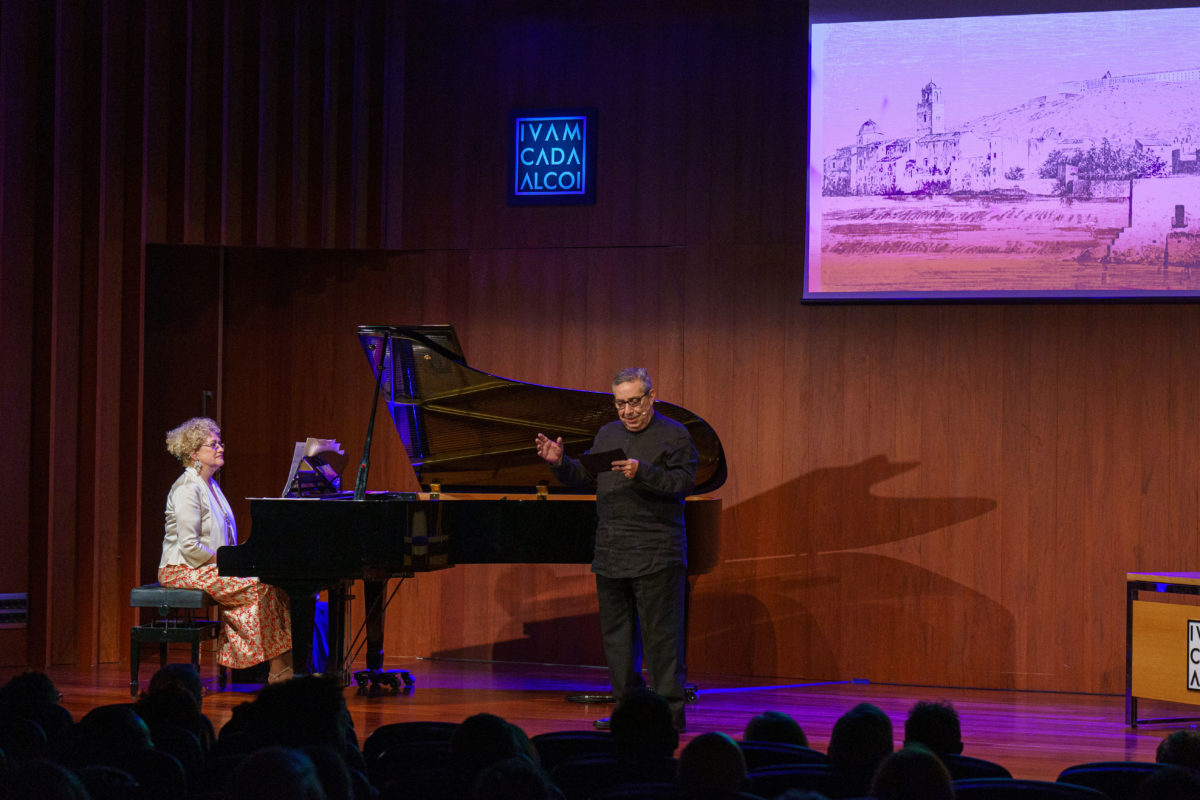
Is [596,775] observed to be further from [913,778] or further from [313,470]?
Answer: [313,470]

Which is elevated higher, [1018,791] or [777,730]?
[1018,791]

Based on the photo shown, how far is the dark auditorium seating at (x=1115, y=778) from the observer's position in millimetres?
2678

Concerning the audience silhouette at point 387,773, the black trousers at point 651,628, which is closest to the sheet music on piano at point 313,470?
the black trousers at point 651,628

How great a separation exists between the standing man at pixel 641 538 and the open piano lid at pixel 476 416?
70 centimetres

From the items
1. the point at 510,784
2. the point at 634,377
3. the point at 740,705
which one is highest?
the point at 634,377

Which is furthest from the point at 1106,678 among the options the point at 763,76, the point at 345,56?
the point at 345,56

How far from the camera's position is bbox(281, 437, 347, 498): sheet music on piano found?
19.9 ft

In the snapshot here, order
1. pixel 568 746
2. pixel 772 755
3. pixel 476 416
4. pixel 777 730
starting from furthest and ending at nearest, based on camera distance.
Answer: pixel 476 416 → pixel 777 730 → pixel 568 746 → pixel 772 755

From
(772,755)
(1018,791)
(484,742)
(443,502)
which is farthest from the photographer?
(443,502)

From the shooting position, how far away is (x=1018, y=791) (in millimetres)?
2322

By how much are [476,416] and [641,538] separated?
4.26 feet

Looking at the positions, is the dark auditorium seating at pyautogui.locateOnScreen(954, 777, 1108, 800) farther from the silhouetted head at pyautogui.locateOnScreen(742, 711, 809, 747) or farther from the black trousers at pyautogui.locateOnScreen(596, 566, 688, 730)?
the black trousers at pyautogui.locateOnScreen(596, 566, 688, 730)

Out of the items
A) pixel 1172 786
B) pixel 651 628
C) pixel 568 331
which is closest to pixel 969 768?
pixel 1172 786

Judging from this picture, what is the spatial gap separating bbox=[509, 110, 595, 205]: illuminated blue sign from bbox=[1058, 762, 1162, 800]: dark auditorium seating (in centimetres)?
541
